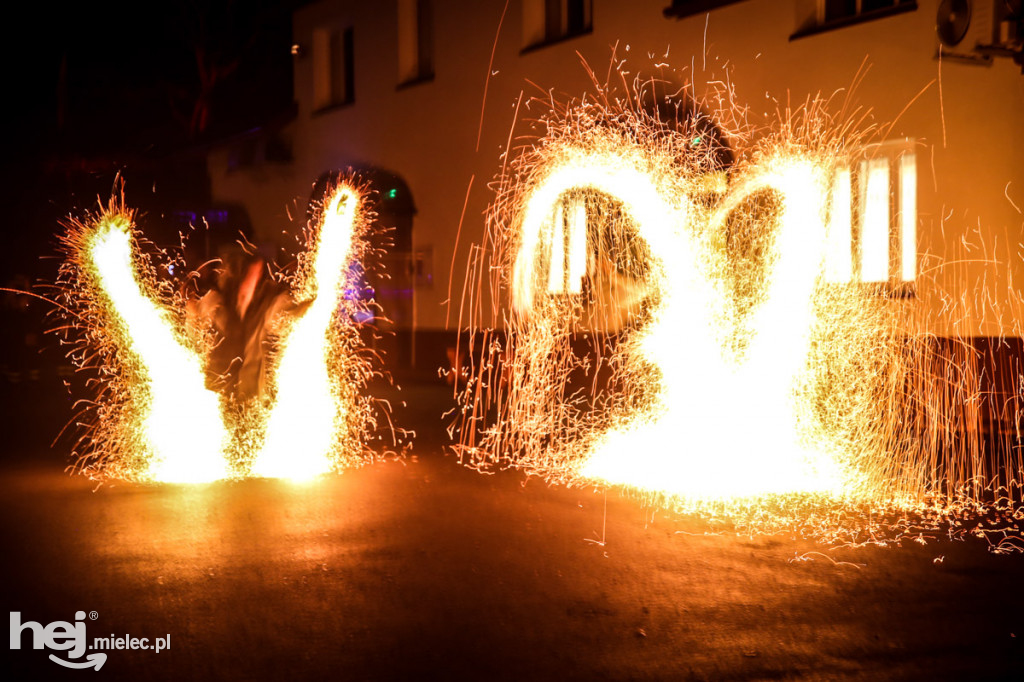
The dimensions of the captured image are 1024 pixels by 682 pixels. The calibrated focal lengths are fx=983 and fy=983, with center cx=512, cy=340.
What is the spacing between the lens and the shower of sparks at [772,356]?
8680mm

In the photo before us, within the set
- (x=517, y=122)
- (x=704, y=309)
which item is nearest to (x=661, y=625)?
(x=704, y=309)

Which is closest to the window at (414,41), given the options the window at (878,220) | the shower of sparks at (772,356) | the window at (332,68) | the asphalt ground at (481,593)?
the window at (332,68)

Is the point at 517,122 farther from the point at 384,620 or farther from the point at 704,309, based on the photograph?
the point at 384,620

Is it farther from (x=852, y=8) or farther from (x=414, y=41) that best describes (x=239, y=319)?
(x=414, y=41)

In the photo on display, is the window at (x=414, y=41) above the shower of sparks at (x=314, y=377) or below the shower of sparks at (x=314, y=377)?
above

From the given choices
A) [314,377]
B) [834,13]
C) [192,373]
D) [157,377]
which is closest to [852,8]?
[834,13]

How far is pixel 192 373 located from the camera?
939cm

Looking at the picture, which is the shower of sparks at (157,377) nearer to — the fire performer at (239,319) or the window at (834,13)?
the fire performer at (239,319)

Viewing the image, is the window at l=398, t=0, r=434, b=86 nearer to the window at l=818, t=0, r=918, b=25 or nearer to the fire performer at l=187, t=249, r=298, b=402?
the window at l=818, t=0, r=918, b=25

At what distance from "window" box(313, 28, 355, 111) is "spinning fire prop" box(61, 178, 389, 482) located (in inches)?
498

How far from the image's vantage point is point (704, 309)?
9.31m

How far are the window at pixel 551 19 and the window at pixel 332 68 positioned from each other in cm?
617

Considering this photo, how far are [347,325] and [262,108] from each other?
18.7 metres

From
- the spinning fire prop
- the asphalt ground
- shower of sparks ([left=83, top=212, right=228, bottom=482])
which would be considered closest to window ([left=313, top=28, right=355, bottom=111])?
the spinning fire prop
